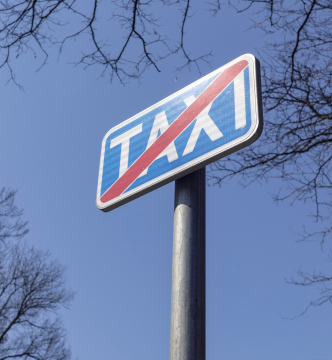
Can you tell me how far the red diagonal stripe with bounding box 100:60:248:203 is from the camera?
5.88 feet

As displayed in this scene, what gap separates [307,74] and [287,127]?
502 millimetres

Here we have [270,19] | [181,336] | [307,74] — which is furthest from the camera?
[307,74]

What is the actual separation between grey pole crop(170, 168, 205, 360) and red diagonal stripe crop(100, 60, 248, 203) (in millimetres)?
189

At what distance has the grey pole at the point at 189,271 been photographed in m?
1.40

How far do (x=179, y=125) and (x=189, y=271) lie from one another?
59 cm

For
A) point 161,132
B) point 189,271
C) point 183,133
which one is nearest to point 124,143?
point 161,132

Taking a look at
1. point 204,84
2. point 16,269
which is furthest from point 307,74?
point 16,269

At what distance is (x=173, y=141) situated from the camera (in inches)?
70.7

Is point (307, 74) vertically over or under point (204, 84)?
over

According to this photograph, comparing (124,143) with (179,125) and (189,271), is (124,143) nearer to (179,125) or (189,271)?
(179,125)

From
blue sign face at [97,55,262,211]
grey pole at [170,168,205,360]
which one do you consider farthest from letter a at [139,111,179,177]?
grey pole at [170,168,205,360]

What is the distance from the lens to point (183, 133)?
1787 millimetres

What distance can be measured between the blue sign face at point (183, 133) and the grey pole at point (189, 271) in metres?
0.09

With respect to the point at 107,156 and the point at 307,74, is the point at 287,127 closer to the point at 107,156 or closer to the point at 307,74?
the point at 307,74
